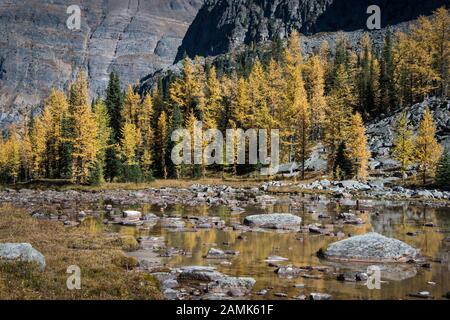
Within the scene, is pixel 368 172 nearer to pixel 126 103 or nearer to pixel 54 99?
pixel 126 103

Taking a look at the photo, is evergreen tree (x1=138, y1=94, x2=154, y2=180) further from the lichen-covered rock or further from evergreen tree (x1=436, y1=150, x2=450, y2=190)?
the lichen-covered rock

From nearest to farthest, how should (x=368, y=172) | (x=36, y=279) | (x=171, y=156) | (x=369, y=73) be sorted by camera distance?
(x=36, y=279) < (x=368, y=172) < (x=171, y=156) < (x=369, y=73)

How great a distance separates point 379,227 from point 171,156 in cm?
4480

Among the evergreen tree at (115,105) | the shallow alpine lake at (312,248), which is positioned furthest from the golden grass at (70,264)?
the evergreen tree at (115,105)

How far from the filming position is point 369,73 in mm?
97938

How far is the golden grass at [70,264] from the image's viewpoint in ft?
49.4

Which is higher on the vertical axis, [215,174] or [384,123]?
[384,123]

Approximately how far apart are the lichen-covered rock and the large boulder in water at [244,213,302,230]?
1554 cm

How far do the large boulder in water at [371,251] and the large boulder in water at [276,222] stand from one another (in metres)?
8.41

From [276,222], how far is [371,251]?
9.91m

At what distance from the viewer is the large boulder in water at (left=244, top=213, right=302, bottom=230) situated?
3089cm

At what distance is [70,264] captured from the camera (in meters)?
19.5

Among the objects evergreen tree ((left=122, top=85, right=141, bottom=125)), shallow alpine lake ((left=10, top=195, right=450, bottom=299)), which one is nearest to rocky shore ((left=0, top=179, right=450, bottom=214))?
shallow alpine lake ((left=10, top=195, right=450, bottom=299))

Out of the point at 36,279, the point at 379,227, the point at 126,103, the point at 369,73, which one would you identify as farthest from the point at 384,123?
the point at 36,279
